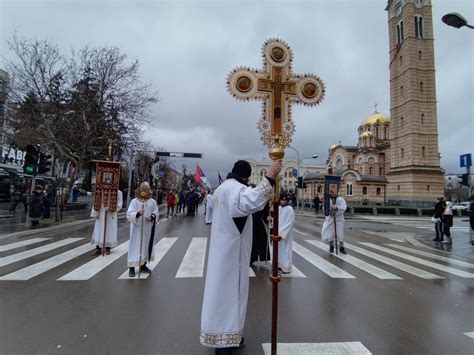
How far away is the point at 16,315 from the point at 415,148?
54160mm

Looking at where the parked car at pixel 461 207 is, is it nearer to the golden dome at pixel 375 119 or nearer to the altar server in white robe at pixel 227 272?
the golden dome at pixel 375 119

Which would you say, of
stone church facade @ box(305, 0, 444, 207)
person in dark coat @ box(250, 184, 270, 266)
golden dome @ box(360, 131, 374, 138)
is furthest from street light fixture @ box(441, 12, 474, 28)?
golden dome @ box(360, 131, 374, 138)

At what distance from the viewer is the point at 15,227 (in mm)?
12734

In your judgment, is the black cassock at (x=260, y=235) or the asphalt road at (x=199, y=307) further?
the black cassock at (x=260, y=235)

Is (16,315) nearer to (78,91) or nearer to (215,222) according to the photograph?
(215,222)

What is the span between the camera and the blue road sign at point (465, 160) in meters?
13.0

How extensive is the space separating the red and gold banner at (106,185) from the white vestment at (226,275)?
20.5 feet

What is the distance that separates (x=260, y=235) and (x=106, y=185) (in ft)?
15.5

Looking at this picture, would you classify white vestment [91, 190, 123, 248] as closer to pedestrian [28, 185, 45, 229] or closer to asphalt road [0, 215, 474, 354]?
asphalt road [0, 215, 474, 354]

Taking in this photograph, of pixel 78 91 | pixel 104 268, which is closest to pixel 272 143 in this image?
pixel 104 268

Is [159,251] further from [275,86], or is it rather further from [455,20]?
[455,20]

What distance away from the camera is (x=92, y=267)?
680 cm

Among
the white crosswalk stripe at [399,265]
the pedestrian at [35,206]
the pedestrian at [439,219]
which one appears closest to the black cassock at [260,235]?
the white crosswalk stripe at [399,265]

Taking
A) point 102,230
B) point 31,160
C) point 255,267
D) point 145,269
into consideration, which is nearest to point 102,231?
point 102,230
